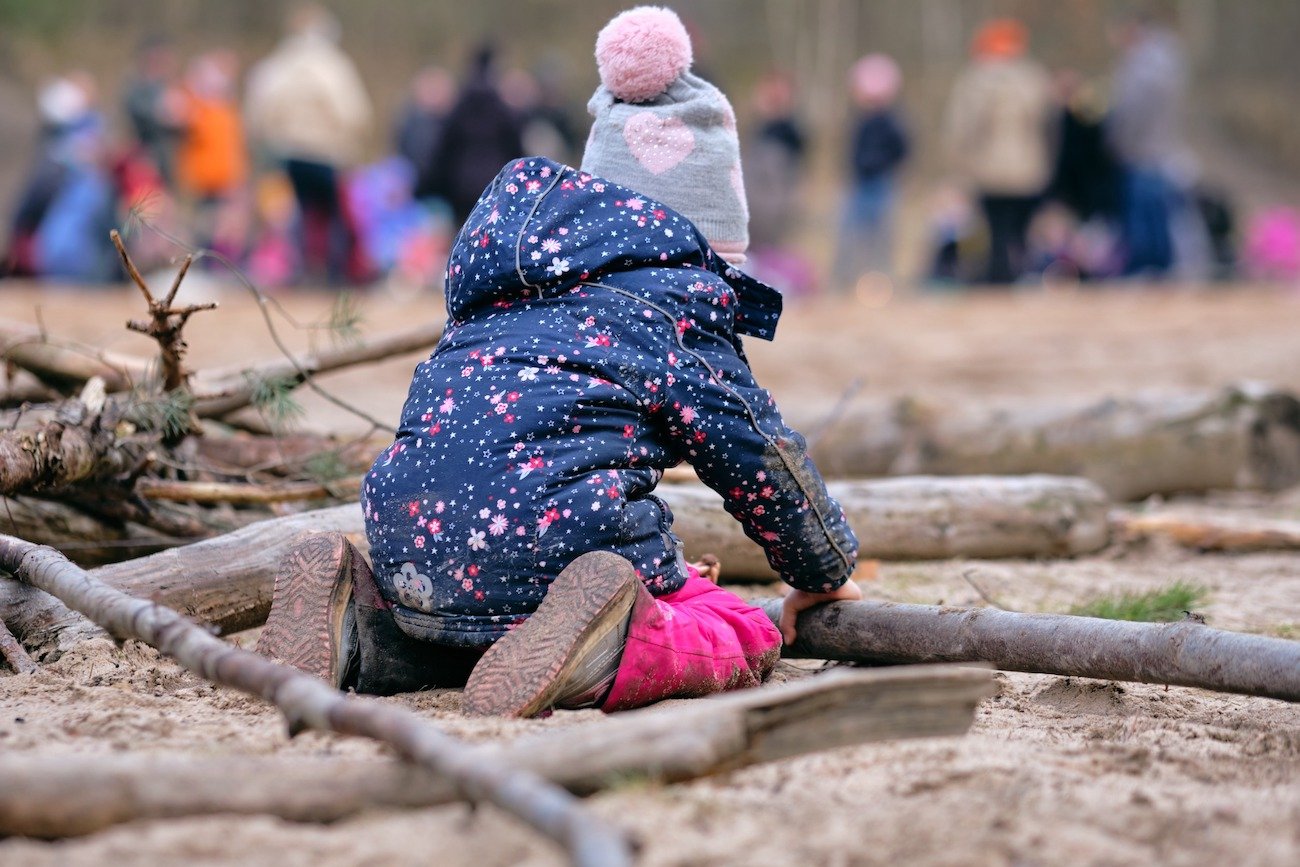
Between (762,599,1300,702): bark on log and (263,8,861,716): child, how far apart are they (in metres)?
0.17

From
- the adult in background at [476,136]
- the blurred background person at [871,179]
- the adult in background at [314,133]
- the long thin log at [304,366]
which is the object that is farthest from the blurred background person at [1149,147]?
the long thin log at [304,366]

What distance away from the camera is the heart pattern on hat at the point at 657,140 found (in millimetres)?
2885

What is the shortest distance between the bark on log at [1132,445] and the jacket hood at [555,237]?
2604mm

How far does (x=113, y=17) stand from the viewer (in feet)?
67.2

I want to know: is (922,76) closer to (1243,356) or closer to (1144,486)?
(1243,356)

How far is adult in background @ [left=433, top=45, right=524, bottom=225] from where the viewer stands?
1098cm

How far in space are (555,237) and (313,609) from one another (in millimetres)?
782

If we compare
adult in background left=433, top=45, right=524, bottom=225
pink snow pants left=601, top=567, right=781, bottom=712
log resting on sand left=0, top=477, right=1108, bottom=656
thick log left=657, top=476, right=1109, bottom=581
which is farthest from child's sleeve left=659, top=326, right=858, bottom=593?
adult in background left=433, top=45, right=524, bottom=225

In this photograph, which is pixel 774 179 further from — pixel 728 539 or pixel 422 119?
pixel 728 539

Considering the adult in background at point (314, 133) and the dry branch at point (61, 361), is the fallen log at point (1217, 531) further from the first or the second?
the adult in background at point (314, 133)

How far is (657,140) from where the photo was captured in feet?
9.52

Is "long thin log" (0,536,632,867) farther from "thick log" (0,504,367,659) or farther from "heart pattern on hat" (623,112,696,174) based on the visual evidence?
"heart pattern on hat" (623,112,696,174)

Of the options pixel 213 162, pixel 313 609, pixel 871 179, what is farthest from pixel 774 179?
pixel 313 609

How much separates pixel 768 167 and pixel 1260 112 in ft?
39.0
